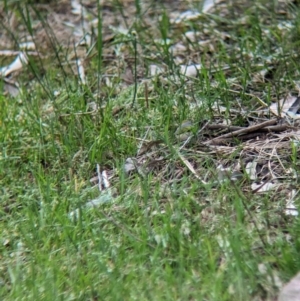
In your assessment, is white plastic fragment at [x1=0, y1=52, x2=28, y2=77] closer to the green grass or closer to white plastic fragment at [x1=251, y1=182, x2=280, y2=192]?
the green grass

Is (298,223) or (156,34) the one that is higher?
(298,223)

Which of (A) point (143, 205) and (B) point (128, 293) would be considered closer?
(B) point (128, 293)

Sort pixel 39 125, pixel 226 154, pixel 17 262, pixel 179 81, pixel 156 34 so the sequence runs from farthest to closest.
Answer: pixel 156 34, pixel 179 81, pixel 39 125, pixel 226 154, pixel 17 262

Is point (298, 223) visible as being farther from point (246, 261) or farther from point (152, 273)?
point (152, 273)

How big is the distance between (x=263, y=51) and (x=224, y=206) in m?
1.78

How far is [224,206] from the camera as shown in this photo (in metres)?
3.97

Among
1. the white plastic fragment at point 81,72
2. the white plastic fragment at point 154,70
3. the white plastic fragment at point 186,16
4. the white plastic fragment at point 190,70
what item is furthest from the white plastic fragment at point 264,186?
the white plastic fragment at point 186,16

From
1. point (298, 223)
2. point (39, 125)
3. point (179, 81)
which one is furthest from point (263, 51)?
point (298, 223)

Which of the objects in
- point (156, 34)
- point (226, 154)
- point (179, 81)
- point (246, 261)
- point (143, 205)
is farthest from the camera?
point (156, 34)

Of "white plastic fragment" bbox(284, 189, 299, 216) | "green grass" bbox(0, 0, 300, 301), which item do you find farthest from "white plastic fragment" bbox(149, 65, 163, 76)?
"white plastic fragment" bbox(284, 189, 299, 216)

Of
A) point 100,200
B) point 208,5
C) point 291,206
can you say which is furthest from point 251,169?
point 208,5

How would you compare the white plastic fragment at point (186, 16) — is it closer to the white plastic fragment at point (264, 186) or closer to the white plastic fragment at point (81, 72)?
the white plastic fragment at point (81, 72)

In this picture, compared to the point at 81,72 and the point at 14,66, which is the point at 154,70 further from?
the point at 14,66

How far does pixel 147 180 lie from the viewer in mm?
4297
